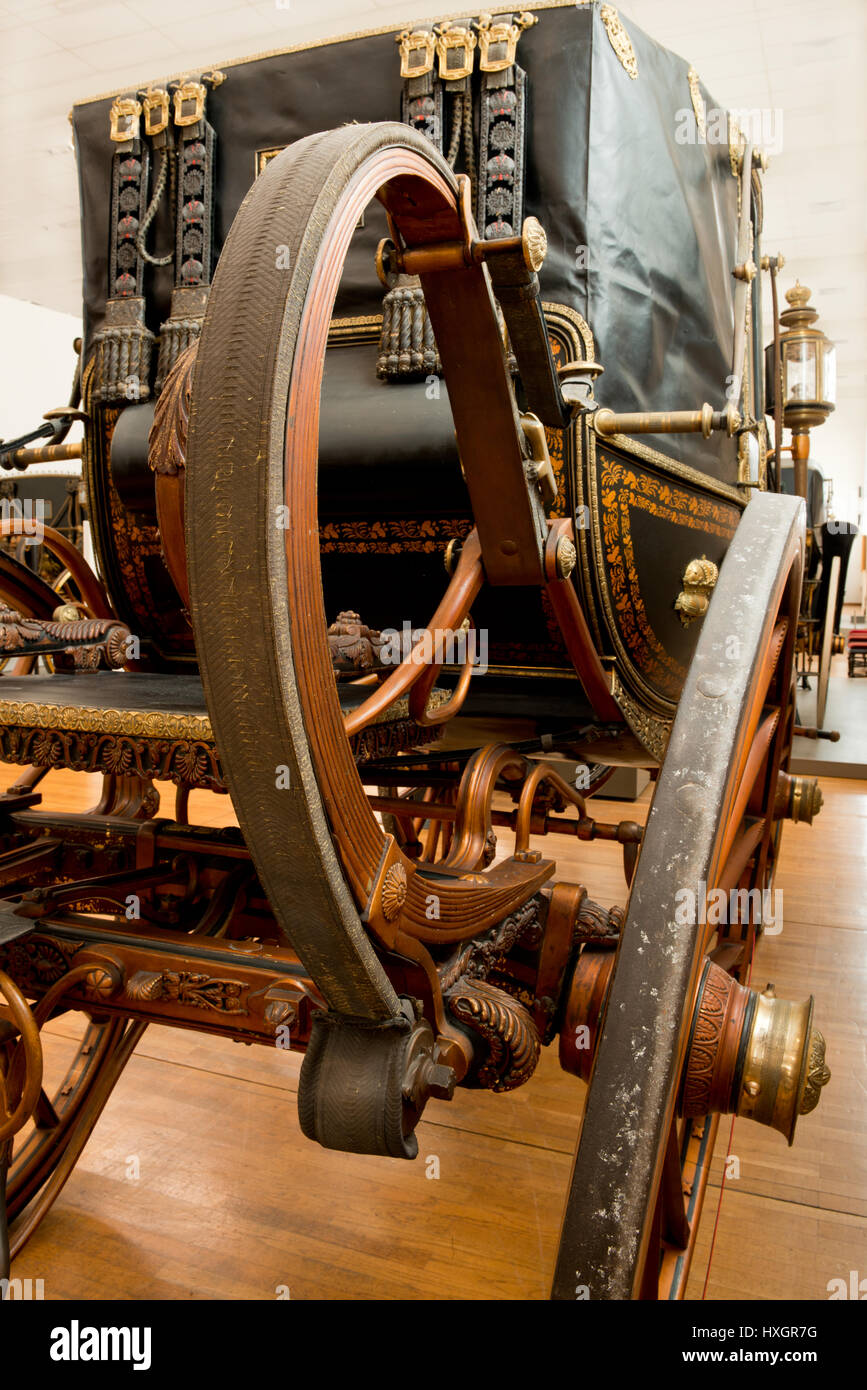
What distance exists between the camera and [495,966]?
2.94 feet

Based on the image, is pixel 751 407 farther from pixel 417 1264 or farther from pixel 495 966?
pixel 417 1264

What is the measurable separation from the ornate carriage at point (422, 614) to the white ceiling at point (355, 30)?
2.69 metres

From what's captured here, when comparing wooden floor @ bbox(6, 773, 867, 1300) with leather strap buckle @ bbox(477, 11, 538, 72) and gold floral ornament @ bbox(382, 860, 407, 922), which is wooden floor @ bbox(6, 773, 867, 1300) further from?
leather strap buckle @ bbox(477, 11, 538, 72)

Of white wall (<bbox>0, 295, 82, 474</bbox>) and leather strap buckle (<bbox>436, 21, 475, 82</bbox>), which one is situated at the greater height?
white wall (<bbox>0, 295, 82, 474</bbox>)

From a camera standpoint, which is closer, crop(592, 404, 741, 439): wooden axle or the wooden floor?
the wooden floor

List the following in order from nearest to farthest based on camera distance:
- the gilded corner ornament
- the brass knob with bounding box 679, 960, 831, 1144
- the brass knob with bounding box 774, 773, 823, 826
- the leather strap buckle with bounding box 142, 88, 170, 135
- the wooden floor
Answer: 1. the brass knob with bounding box 679, 960, 831, 1144
2. the wooden floor
3. the brass knob with bounding box 774, 773, 823, 826
4. the leather strap buckle with bounding box 142, 88, 170, 135
5. the gilded corner ornament

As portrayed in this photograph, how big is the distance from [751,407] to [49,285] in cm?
799

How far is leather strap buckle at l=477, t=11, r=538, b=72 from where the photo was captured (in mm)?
1441

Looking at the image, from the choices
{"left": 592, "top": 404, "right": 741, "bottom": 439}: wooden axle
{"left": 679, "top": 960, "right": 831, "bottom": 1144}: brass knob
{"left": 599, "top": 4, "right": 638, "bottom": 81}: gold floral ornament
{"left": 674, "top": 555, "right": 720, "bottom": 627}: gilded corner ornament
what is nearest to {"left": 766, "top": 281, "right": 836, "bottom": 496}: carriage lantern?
{"left": 674, "top": 555, "right": 720, "bottom": 627}: gilded corner ornament

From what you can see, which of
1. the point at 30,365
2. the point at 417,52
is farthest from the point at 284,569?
the point at 30,365

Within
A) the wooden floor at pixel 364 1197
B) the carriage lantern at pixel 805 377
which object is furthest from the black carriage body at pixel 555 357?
the carriage lantern at pixel 805 377

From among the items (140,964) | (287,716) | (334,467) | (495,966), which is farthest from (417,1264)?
(334,467)

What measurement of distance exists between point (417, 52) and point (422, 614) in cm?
87

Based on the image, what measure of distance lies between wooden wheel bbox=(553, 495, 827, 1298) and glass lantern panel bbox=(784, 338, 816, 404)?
6.77 ft
